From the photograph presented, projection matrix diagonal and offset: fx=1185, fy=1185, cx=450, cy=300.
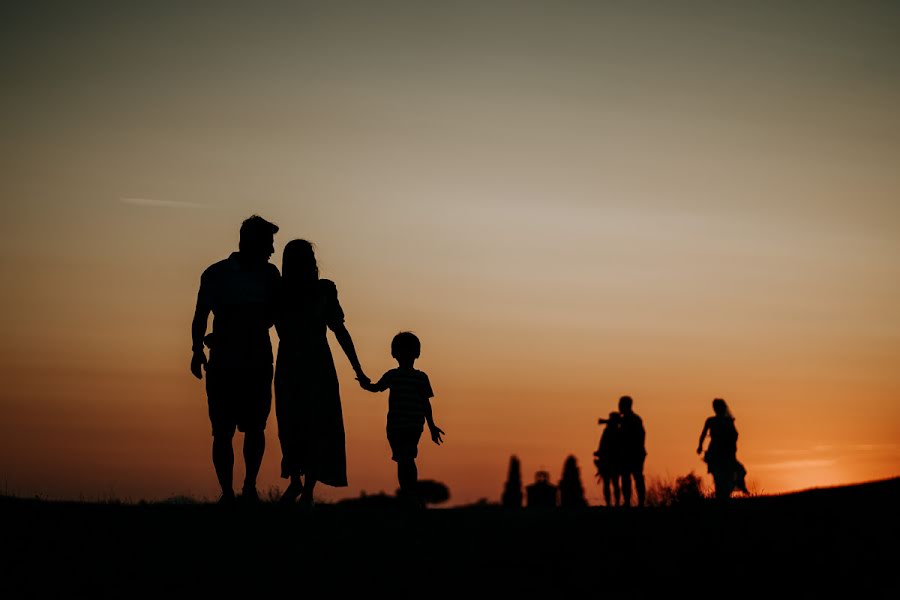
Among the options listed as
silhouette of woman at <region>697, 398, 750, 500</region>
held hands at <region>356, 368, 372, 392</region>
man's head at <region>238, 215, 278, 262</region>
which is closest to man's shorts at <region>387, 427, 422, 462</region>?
held hands at <region>356, 368, 372, 392</region>

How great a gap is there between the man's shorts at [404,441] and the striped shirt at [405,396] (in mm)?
47

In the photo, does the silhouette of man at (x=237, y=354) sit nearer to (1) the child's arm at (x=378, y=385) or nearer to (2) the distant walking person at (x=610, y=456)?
(1) the child's arm at (x=378, y=385)

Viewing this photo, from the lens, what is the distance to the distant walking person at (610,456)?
20375mm

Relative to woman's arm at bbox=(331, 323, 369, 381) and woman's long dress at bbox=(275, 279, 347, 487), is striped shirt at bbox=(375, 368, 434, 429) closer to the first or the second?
woman's arm at bbox=(331, 323, 369, 381)

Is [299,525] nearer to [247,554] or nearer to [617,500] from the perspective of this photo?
[247,554]

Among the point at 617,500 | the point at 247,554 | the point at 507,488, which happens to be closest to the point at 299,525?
the point at 247,554

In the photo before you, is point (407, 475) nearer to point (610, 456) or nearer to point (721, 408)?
point (610, 456)

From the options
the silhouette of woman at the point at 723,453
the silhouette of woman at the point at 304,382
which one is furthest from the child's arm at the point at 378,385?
the silhouette of woman at the point at 723,453

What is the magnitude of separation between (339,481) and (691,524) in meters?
4.28

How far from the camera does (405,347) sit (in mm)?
13883

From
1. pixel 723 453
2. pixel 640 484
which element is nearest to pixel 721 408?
pixel 723 453

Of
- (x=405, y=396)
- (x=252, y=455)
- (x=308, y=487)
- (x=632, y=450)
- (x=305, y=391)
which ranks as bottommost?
(x=308, y=487)

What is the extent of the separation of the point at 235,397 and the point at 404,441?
2.88 metres

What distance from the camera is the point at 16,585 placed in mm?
7555
